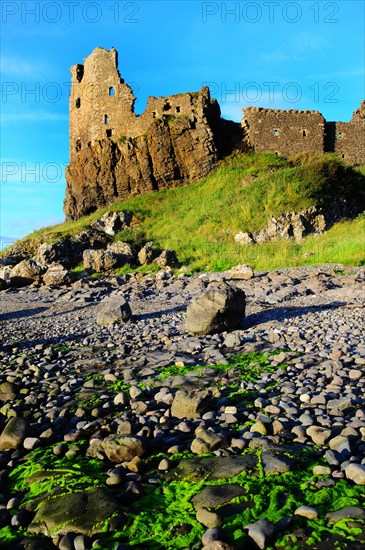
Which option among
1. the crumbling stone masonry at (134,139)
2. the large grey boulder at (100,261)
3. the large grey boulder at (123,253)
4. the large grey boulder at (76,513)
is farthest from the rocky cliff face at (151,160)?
the large grey boulder at (76,513)

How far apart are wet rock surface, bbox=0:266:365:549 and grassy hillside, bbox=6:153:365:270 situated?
9132 millimetres

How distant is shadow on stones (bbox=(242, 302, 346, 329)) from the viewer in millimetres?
9274

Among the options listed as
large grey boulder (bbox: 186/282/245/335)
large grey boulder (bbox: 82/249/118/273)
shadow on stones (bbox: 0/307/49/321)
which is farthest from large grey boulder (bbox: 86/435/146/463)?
large grey boulder (bbox: 82/249/118/273)

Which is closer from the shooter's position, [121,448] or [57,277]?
[121,448]

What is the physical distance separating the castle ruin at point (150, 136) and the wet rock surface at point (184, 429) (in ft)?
84.5

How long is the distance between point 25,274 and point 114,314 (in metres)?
10.0

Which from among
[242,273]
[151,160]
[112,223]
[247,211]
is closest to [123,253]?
[247,211]

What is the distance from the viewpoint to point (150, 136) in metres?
32.6

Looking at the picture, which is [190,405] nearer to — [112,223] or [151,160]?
[112,223]

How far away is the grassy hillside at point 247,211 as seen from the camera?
18.2 meters

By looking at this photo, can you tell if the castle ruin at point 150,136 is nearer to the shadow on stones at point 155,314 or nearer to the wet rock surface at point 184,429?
the shadow on stones at point 155,314

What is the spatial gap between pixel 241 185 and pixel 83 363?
24308 millimetres

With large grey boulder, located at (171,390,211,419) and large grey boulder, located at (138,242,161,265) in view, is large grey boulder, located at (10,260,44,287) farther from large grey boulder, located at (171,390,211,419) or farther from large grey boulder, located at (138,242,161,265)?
large grey boulder, located at (171,390,211,419)

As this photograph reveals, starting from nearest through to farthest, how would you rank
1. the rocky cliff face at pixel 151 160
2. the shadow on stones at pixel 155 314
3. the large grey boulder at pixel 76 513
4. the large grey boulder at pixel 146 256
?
the large grey boulder at pixel 76 513
the shadow on stones at pixel 155 314
the large grey boulder at pixel 146 256
the rocky cliff face at pixel 151 160
